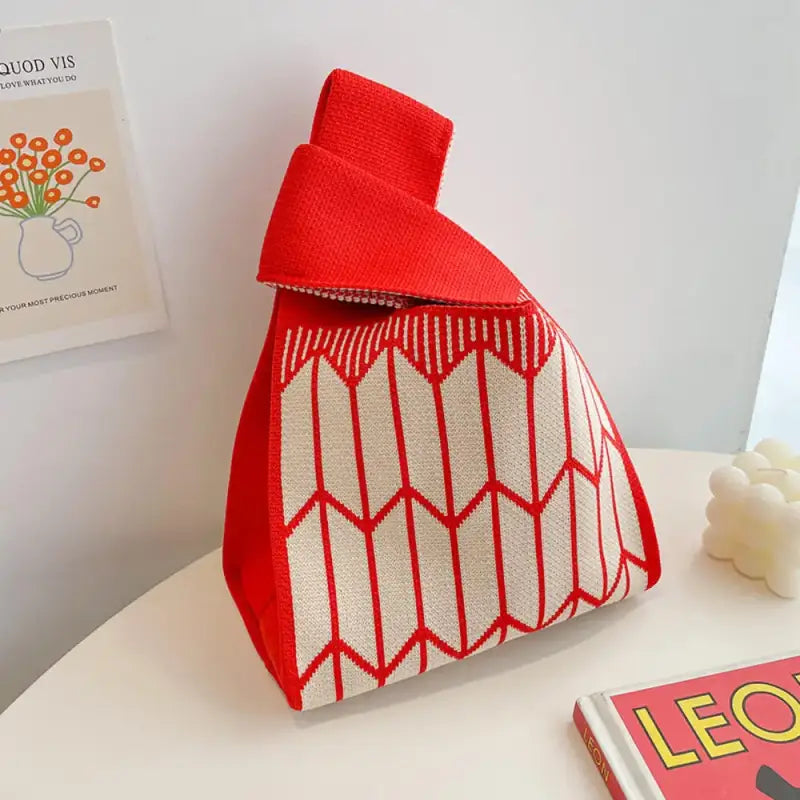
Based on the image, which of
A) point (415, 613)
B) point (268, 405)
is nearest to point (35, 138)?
point (268, 405)

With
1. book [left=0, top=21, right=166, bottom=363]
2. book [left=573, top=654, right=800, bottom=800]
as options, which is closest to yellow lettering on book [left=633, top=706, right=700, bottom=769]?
book [left=573, top=654, right=800, bottom=800]

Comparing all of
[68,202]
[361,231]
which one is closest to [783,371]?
[361,231]

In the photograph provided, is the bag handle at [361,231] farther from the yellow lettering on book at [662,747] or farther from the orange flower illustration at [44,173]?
the yellow lettering on book at [662,747]

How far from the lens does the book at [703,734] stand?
0.44m

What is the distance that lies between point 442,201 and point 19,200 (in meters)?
0.28

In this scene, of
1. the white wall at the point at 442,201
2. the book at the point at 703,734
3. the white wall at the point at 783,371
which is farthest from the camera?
the white wall at the point at 783,371

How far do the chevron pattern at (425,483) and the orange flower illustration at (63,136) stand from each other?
0.59 feet

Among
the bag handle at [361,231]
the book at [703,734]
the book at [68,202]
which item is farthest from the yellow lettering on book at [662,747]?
the book at [68,202]

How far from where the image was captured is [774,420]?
91 cm

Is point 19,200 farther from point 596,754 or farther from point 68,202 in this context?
point 596,754

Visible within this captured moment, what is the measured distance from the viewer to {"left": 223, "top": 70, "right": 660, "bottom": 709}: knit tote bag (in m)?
0.48

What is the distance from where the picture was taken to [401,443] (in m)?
→ 0.49

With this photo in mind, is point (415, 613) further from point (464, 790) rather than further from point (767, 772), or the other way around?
point (767, 772)

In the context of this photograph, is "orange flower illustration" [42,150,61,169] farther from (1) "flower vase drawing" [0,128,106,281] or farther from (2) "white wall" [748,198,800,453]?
(2) "white wall" [748,198,800,453]
